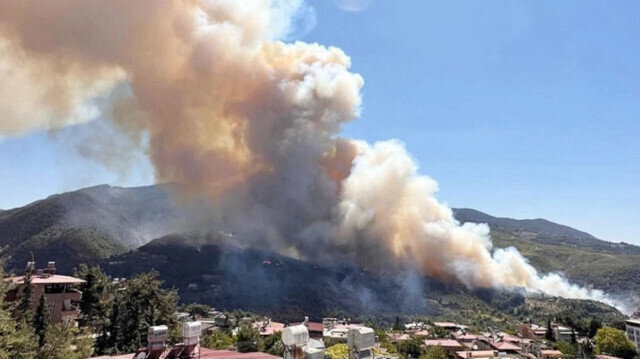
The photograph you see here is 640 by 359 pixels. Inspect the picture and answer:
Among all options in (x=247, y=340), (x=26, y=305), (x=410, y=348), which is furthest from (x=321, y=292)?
(x=26, y=305)

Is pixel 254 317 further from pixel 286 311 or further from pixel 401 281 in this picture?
pixel 401 281

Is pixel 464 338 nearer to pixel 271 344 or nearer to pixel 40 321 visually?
pixel 271 344

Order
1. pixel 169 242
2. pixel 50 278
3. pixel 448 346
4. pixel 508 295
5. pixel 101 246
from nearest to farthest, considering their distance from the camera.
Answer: pixel 50 278
pixel 448 346
pixel 508 295
pixel 169 242
pixel 101 246

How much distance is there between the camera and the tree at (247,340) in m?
58.9

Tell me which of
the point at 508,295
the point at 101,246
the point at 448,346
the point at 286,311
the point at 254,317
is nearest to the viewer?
the point at 448,346

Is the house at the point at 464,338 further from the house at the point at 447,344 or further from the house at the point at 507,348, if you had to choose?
the house at the point at 507,348

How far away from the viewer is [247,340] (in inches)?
2520

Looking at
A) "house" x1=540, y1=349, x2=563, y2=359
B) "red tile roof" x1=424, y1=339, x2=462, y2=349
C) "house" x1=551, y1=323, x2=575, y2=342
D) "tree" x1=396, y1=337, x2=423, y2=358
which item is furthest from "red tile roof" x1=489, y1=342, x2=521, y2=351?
"house" x1=551, y1=323, x2=575, y2=342

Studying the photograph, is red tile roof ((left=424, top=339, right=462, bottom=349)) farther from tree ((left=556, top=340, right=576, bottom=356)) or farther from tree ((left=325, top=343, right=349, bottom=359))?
tree ((left=325, top=343, right=349, bottom=359))

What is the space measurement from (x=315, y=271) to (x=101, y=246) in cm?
10598

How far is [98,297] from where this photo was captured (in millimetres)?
50656

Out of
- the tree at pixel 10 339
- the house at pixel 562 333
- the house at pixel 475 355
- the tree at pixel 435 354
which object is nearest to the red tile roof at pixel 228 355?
the tree at pixel 10 339

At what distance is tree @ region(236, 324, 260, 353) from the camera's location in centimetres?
5894

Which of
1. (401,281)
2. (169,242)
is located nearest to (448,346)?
(401,281)
